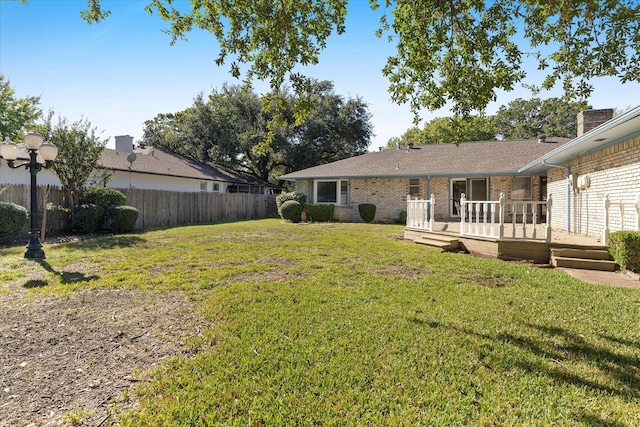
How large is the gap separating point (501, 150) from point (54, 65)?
1829 cm

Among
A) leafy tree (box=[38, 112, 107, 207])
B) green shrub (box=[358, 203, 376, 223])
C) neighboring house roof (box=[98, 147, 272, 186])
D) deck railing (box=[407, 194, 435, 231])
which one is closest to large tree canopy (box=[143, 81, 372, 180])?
neighboring house roof (box=[98, 147, 272, 186])

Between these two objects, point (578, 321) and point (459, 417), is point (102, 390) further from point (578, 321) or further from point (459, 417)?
point (578, 321)

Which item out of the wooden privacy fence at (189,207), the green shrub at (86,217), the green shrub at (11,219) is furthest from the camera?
the wooden privacy fence at (189,207)

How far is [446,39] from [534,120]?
40487 millimetres

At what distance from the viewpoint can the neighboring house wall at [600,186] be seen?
6.82m

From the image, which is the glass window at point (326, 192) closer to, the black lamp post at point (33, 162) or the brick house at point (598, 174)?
the brick house at point (598, 174)

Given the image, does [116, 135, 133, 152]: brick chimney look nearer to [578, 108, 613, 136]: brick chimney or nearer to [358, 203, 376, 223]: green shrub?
[358, 203, 376, 223]: green shrub

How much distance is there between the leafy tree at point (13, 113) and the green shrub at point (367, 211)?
19.3 meters

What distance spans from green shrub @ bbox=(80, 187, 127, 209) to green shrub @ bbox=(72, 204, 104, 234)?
458 millimetres

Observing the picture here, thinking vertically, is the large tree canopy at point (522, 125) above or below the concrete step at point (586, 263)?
above

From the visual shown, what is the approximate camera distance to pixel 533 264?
7082 mm

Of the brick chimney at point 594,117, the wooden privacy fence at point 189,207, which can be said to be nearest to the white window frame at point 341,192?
the wooden privacy fence at point 189,207

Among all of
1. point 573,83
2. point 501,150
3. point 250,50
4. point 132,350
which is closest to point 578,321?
point 573,83

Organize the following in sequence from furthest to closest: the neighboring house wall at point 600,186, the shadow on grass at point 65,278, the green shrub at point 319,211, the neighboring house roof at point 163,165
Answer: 1. the neighboring house roof at point 163,165
2. the green shrub at point 319,211
3. the neighboring house wall at point 600,186
4. the shadow on grass at point 65,278
